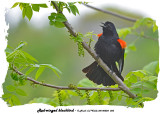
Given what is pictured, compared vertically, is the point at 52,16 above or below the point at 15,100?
above

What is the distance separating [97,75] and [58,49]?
16.4 inches

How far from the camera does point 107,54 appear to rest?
6.76ft

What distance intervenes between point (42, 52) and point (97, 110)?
2.10 ft

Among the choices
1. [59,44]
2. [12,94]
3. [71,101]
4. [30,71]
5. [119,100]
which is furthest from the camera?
[59,44]

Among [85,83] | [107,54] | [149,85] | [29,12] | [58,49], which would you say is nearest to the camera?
[149,85]

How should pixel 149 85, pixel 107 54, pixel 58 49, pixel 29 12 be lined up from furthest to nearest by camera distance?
pixel 107 54
pixel 58 49
pixel 29 12
pixel 149 85

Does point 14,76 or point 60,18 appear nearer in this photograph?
point 14,76

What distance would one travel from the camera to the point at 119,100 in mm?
1619

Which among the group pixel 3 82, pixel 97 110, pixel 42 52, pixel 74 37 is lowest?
pixel 97 110

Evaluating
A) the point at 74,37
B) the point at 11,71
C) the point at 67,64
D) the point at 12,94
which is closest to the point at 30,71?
the point at 11,71

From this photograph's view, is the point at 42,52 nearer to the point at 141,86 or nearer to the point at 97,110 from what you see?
the point at 97,110

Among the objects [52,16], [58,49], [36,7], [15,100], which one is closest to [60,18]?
[52,16]

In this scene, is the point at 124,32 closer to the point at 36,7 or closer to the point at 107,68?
the point at 107,68

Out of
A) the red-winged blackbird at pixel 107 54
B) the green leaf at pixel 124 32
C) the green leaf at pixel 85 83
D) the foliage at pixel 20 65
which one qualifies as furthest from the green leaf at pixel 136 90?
the green leaf at pixel 124 32
